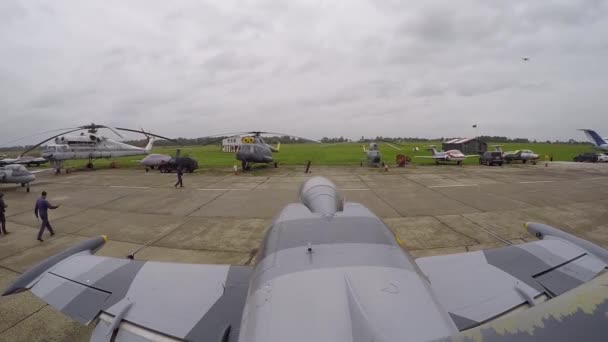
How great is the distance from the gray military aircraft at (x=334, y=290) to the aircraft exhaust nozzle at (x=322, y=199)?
0.02 meters

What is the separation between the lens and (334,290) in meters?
1.91

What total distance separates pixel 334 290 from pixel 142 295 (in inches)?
89.9

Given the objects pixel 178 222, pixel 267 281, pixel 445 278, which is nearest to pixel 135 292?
pixel 267 281

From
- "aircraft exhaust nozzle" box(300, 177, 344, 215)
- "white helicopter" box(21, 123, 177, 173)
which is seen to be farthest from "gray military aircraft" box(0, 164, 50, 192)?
"aircraft exhaust nozzle" box(300, 177, 344, 215)

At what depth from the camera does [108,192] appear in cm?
1481

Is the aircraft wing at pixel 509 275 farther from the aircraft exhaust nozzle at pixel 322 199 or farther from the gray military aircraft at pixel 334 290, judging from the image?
the aircraft exhaust nozzle at pixel 322 199

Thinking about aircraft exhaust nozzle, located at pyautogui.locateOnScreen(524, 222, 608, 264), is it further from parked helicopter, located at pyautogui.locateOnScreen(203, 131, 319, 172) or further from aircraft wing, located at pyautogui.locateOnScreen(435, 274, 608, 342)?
parked helicopter, located at pyautogui.locateOnScreen(203, 131, 319, 172)

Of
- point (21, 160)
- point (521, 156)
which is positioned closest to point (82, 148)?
point (21, 160)

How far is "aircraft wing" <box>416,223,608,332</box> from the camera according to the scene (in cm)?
267

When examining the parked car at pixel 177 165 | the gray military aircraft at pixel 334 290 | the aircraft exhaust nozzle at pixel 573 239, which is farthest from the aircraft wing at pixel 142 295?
the parked car at pixel 177 165

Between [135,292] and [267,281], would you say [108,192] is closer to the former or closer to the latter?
[135,292]

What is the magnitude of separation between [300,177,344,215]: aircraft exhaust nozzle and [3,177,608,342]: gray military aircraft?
0.02 metres

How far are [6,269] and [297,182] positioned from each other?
42.9 feet

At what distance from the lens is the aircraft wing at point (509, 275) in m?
2.67
